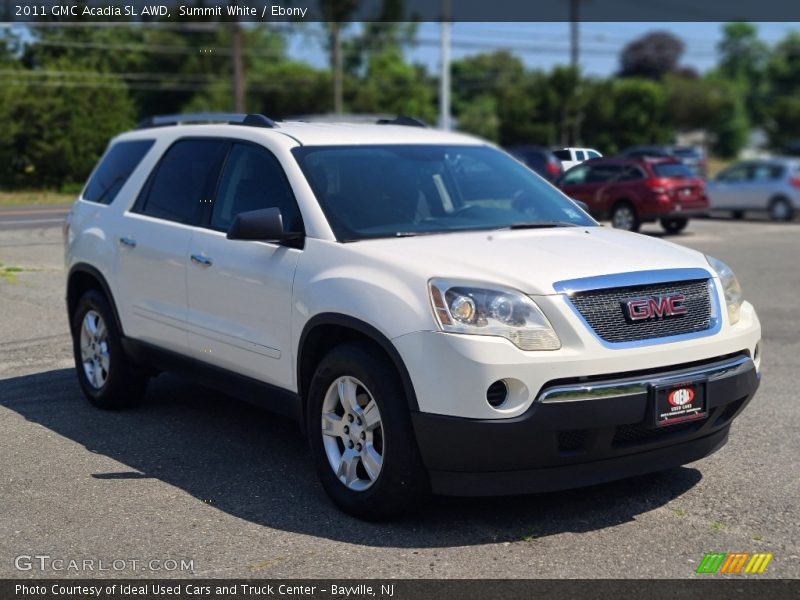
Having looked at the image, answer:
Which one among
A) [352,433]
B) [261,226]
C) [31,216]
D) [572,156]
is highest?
[572,156]

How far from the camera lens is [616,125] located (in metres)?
62.0

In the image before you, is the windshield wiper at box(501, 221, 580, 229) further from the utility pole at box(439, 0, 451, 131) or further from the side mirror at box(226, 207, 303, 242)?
the utility pole at box(439, 0, 451, 131)

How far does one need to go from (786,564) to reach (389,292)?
2.01 meters

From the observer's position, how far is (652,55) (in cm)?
10200

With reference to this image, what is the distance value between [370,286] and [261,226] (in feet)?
2.46

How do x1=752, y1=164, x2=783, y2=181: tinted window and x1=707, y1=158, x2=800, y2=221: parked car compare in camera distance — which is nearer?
x1=707, y1=158, x2=800, y2=221: parked car

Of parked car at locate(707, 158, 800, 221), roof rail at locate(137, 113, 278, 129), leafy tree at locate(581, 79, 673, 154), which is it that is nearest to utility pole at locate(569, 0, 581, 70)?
leafy tree at locate(581, 79, 673, 154)

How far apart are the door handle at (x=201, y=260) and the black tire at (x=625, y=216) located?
693 inches

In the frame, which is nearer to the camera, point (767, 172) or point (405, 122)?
point (405, 122)

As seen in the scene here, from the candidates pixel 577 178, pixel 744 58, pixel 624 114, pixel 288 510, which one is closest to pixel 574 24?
pixel 624 114

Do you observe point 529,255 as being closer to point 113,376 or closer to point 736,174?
point 113,376

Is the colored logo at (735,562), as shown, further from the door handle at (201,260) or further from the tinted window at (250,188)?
the door handle at (201,260)

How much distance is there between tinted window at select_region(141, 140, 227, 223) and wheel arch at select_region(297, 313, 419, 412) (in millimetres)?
1434

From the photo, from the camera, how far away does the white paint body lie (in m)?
4.50
